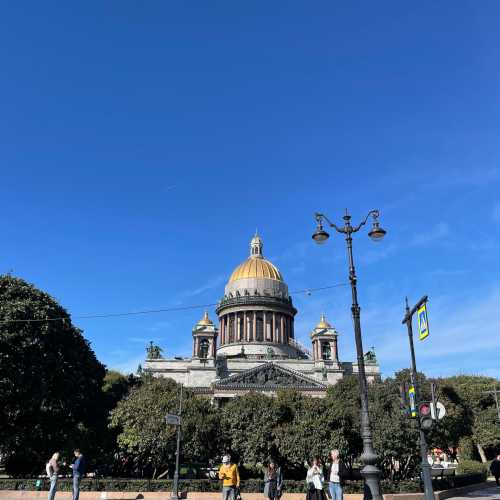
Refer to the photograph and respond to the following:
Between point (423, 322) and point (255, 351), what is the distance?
6460cm

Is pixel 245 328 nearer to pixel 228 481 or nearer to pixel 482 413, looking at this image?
pixel 482 413

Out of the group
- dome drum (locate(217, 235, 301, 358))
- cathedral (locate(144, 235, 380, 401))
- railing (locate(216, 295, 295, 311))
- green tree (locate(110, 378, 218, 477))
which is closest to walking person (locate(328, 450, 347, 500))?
green tree (locate(110, 378, 218, 477))

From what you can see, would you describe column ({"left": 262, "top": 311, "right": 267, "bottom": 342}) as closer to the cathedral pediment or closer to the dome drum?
the dome drum

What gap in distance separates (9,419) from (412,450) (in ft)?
92.0

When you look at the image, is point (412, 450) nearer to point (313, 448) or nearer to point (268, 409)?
point (313, 448)

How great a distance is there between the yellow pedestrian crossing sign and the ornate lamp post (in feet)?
6.81

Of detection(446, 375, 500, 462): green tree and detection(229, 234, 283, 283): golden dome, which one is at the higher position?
detection(229, 234, 283, 283): golden dome

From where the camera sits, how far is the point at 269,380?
67.4 metres

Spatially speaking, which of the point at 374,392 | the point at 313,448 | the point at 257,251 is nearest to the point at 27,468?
the point at 313,448

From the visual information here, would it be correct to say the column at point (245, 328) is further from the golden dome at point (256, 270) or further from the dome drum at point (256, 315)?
the golden dome at point (256, 270)

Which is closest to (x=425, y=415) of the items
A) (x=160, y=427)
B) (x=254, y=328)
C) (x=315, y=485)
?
(x=315, y=485)

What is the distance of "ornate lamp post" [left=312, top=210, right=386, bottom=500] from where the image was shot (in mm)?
14180

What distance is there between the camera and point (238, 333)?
83.2 meters

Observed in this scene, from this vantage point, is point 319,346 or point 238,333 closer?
point 319,346
